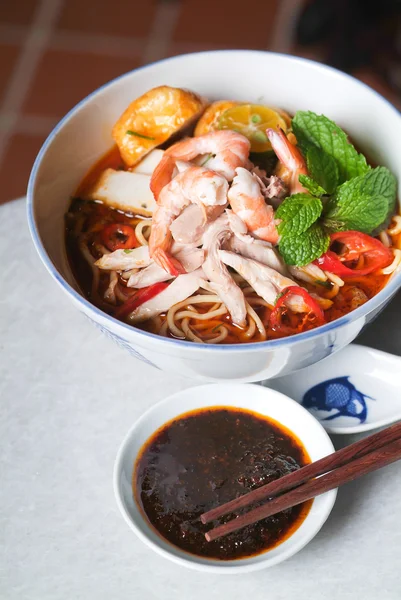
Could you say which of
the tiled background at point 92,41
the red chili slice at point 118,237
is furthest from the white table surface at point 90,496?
the tiled background at point 92,41

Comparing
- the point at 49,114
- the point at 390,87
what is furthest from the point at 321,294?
the point at 49,114

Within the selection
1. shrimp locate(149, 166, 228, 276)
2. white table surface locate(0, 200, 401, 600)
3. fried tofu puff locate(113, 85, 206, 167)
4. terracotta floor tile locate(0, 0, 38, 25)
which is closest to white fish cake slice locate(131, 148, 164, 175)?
fried tofu puff locate(113, 85, 206, 167)

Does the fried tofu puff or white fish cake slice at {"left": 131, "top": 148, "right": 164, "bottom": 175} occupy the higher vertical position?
the fried tofu puff

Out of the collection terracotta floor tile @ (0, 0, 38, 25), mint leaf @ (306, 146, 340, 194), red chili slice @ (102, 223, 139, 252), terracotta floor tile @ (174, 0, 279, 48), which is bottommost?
terracotta floor tile @ (0, 0, 38, 25)

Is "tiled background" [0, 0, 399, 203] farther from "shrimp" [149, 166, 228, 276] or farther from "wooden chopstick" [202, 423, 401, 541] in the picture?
"wooden chopstick" [202, 423, 401, 541]

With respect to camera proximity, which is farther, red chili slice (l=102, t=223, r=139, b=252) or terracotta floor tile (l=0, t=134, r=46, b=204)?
terracotta floor tile (l=0, t=134, r=46, b=204)

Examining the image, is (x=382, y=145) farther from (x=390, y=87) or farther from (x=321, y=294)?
(x=390, y=87)
